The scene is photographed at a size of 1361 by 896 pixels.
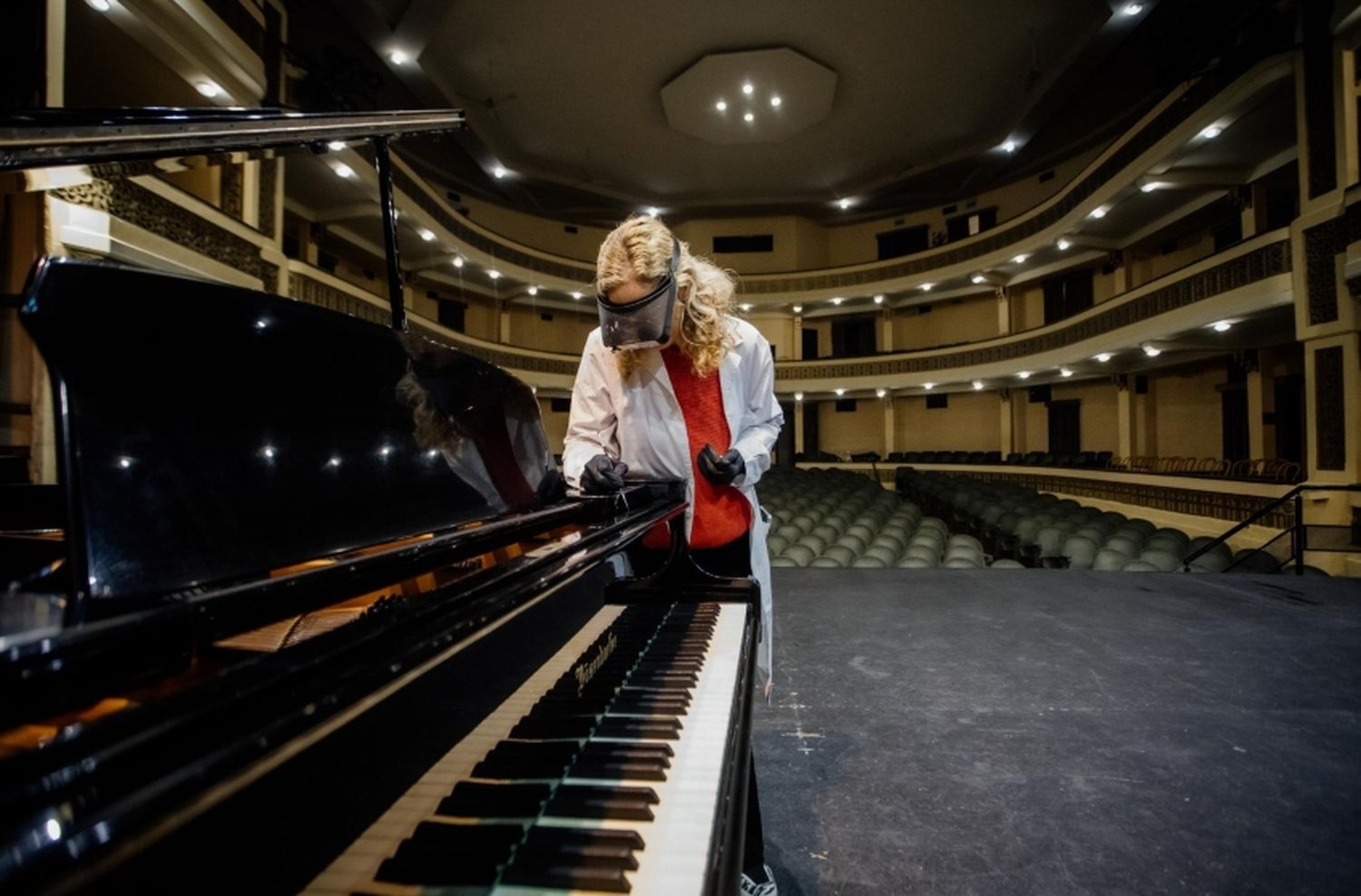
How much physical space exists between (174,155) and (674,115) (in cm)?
1535

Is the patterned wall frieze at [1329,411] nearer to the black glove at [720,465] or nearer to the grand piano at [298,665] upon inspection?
the black glove at [720,465]

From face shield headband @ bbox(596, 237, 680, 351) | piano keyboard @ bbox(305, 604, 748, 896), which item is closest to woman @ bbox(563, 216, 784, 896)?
face shield headband @ bbox(596, 237, 680, 351)

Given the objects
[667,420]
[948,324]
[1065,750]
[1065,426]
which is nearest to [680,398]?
[667,420]

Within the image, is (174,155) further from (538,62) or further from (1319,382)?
(538,62)

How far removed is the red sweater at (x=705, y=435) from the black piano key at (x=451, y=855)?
3.61 feet

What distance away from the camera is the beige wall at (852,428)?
20.3m

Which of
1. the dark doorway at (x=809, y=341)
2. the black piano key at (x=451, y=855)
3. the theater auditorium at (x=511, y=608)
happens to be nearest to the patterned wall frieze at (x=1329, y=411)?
the theater auditorium at (x=511, y=608)

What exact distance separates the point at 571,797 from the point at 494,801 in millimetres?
84

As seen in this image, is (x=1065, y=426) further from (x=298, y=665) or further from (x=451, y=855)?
(x=298, y=665)

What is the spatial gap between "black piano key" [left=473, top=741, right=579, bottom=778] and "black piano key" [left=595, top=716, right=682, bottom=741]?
0.20 feet

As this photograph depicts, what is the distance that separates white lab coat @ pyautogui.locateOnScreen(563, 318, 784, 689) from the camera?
1.67 meters

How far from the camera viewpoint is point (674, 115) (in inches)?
583

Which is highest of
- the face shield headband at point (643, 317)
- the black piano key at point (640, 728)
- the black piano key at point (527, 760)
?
the face shield headband at point (643, 317)

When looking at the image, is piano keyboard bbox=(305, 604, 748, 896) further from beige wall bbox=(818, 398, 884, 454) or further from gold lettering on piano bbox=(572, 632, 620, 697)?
beige wall bbox=(818, 398, 884, 454)
